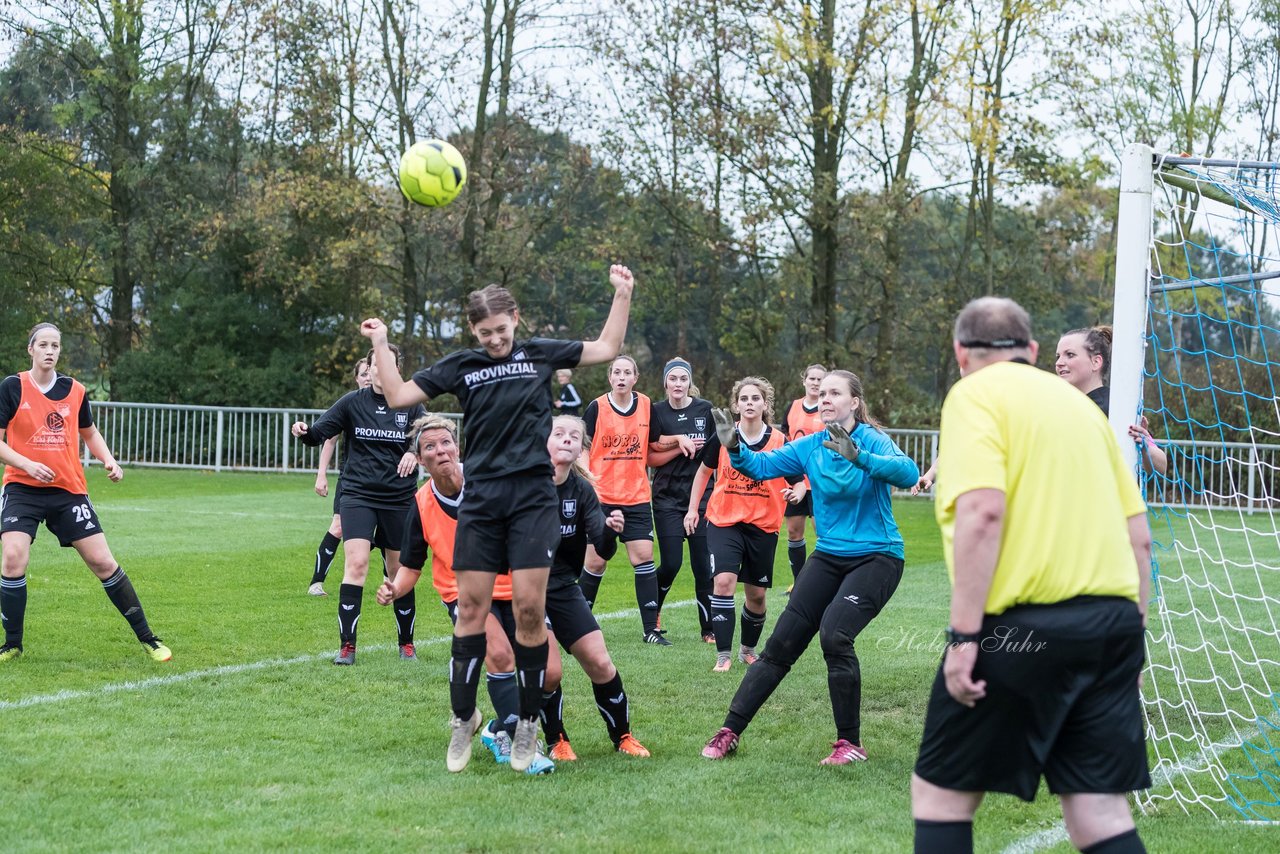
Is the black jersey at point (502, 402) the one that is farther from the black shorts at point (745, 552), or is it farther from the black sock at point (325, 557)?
the black sock at point (325, 557)

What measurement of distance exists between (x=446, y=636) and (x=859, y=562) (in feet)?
12.9

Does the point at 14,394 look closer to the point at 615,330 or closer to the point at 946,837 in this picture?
the point at 615,330

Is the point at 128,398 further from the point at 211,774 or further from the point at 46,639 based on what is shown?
the point at 211,774

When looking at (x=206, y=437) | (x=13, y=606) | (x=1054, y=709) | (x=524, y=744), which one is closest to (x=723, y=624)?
(x=524, y=744)

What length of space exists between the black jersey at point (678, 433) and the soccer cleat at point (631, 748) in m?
Answer: 3.59

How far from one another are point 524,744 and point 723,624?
2.78 metres

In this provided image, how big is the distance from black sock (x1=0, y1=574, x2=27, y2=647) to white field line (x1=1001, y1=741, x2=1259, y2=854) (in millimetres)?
5869

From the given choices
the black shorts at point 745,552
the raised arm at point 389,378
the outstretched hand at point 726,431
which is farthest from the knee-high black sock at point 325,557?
the outstretched hand at point 726,431

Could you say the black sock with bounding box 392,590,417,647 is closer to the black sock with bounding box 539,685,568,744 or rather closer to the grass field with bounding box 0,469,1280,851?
the grass field with bounding box 0,469,1280,851

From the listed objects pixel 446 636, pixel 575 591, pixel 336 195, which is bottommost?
pixel 446 636

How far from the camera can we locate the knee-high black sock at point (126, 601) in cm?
779

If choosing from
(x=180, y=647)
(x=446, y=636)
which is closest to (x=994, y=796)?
(x=446, y=636)

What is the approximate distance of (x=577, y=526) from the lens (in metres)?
5.95

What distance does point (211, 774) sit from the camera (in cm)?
533
